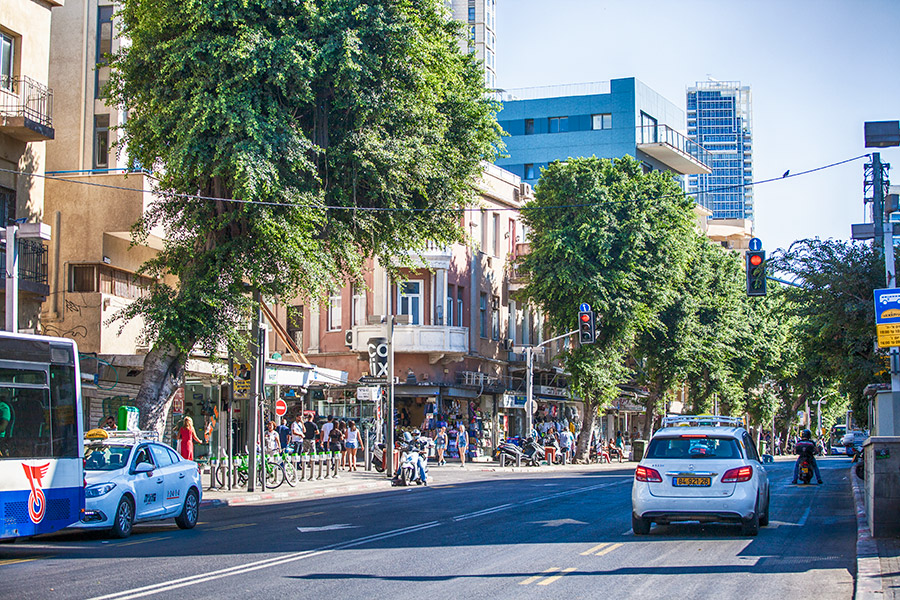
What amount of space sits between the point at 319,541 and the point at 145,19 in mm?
15295

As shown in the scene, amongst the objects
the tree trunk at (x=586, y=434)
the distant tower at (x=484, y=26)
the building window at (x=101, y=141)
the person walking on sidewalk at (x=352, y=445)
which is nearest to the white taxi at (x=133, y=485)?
the building window at (x=101, y=141)

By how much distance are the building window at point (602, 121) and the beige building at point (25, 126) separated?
57682mm

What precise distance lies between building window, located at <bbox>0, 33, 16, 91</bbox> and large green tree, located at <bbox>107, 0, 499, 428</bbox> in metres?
2.74

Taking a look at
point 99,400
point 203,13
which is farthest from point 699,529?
point 99,400

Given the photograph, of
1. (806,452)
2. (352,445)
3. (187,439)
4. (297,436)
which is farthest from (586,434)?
(187,439)

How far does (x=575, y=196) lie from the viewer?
51344 millimetres

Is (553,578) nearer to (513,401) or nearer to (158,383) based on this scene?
(158,383)

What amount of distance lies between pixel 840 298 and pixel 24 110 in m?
21.2

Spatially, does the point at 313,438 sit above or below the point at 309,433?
below

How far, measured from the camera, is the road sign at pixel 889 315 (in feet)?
65.0

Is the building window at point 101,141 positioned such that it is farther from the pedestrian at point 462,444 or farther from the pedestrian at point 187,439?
the pedestrian at point 462,444

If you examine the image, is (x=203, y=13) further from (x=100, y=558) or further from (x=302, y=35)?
(x=100, y=558)

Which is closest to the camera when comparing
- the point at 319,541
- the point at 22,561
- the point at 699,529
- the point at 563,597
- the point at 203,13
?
the point at 563,597

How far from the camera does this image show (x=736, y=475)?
51.0ft
